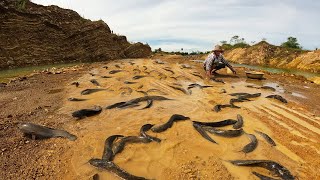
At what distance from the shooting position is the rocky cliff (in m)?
24.2

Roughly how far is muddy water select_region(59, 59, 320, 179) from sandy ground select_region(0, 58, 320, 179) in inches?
0.6

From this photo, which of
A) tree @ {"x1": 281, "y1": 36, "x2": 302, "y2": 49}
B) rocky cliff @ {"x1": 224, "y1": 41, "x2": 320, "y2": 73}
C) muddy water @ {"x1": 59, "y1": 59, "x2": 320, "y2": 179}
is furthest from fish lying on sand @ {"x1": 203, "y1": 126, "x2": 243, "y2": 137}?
tree @ {"x1": 281, "y1": 36, "x2": 302, "y2": 49}

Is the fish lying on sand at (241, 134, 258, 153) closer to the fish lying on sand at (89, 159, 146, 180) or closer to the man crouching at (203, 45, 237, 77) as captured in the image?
the fish lying on sand at (89, 159, 146, 180)

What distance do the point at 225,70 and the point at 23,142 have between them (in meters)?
12.7

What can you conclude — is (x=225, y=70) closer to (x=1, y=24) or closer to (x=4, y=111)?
(x=4, y=111)

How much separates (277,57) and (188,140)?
25436mm

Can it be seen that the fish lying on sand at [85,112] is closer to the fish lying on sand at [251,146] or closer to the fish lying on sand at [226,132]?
the fish lying on sand at [226,132]

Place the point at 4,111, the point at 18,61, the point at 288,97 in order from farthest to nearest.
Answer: the point at 18,61 → the point at 288,97 → the point at 4,111

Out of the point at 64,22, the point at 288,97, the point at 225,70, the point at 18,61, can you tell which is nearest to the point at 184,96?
Result: the point at 288,97

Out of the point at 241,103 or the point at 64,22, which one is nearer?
the point at 241,103

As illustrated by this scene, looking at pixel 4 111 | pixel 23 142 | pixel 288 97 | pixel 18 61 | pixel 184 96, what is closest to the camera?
pixel 23 142

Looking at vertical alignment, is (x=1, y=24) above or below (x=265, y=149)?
above

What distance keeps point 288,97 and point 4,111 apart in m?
8.36

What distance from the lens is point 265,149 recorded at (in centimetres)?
555
